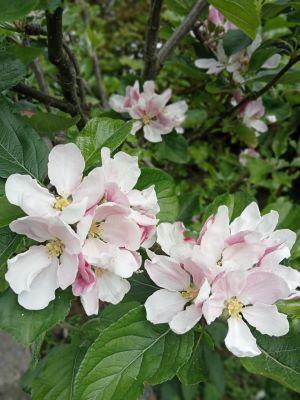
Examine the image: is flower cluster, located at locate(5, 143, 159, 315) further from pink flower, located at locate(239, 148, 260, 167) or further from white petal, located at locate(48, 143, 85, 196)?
pink flower, located at locate(239, 148, 260, 167)

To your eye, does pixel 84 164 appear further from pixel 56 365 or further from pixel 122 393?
pixel 56 365

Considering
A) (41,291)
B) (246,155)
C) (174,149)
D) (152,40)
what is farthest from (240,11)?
(246,155)

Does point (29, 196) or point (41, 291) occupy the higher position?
point (29, 196)

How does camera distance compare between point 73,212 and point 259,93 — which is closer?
point 73,212

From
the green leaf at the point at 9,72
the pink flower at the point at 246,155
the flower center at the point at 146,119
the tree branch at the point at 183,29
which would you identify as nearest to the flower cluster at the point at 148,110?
the flower center at the point at 146,119

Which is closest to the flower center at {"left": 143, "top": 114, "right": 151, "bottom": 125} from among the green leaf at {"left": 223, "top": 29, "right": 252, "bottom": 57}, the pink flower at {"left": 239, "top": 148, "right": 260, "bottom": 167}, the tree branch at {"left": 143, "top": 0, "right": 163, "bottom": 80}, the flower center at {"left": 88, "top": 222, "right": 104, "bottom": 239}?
the tree branch at {"left": 143, "top": 0, "right": 163, "bottom": 80}

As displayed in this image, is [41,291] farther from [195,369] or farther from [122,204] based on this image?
[195,369]

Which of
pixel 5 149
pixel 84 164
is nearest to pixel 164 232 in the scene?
pixel 84 164
